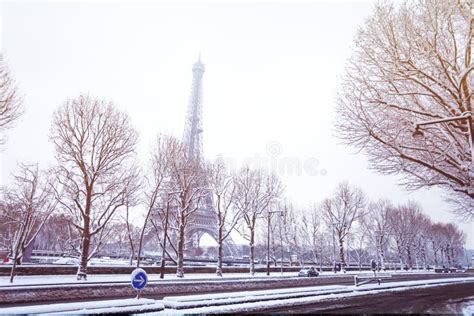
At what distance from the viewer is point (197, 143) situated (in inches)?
3342

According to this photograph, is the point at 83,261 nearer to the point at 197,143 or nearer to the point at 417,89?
the point at 417,89

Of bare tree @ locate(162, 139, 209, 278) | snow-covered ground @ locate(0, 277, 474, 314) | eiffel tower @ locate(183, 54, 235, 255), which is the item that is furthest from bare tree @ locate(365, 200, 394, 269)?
snow-covered ground @ locate(0, 277, 474, 314)

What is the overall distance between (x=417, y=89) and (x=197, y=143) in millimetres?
72296

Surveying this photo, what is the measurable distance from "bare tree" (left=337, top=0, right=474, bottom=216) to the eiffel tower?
4650 cm

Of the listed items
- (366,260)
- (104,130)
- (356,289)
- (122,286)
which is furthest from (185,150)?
(366,260)

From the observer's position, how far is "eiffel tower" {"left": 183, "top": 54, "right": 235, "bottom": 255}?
65188 mm

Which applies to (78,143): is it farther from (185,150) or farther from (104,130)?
(185,150)

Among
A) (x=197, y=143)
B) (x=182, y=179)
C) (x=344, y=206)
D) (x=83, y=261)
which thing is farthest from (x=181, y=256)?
(x=197, y=143)

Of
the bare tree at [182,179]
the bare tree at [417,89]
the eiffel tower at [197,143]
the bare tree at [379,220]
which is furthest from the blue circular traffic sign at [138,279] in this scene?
the bare tree at [379,220]

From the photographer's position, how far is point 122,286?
20625mm

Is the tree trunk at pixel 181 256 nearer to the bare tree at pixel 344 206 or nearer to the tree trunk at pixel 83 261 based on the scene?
the tree trunk at pixel 83 261

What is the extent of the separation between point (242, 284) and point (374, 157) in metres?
15.3

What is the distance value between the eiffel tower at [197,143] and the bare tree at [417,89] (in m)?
46.5

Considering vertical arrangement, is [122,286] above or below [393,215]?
below
